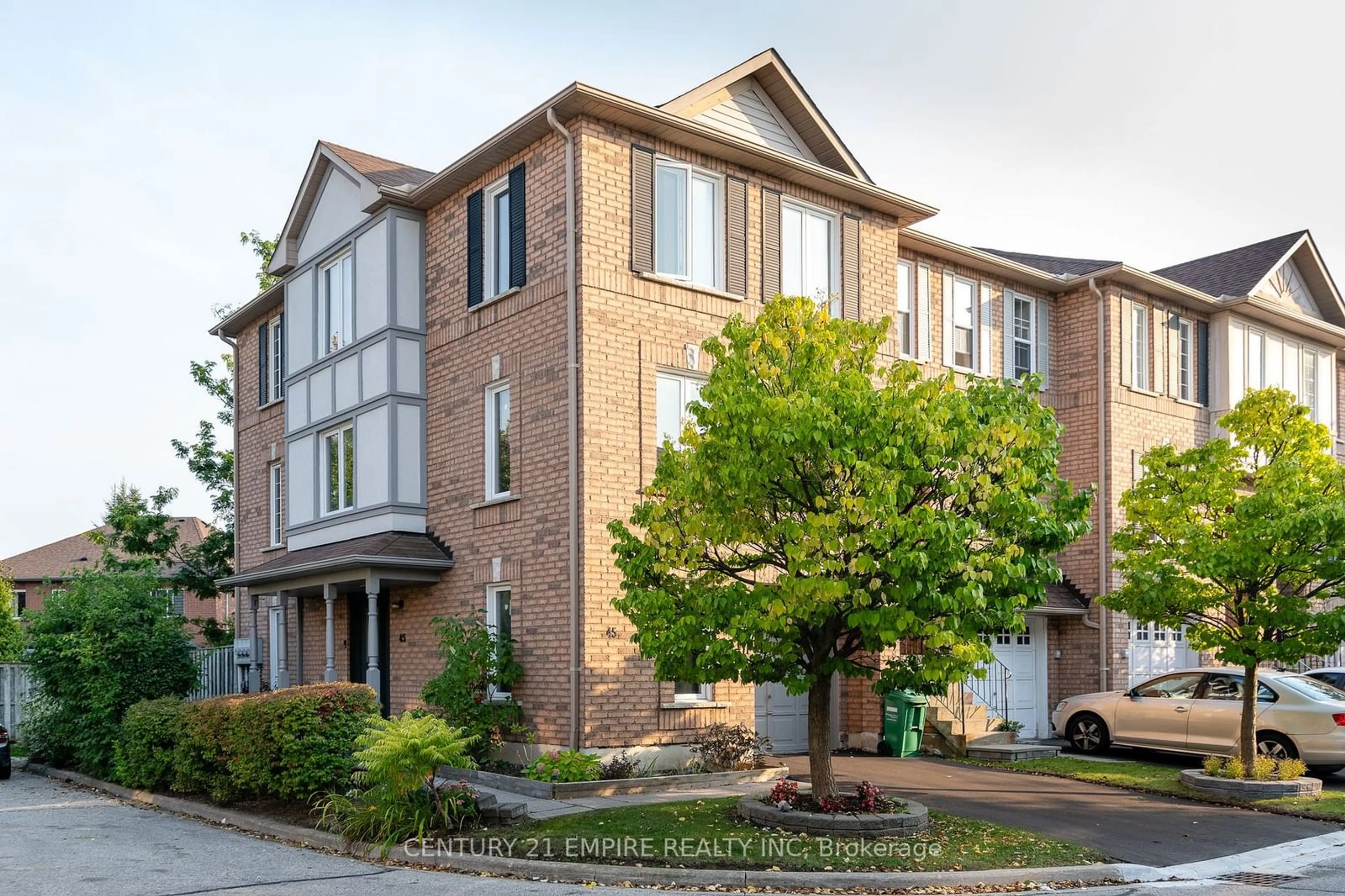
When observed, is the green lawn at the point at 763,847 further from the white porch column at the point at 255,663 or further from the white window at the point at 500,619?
the white porch column at the point at 255,663

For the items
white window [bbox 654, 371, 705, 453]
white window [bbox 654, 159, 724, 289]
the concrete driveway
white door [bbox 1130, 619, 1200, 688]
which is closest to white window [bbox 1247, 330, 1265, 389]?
white door [bbox 1130, 619, 1200, 688]

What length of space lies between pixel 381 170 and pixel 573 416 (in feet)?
23.3

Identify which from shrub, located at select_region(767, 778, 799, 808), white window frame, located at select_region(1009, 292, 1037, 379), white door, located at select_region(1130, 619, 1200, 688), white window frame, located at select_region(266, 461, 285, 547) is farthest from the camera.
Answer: white window frame, located at select_region(266, 461, 285, 547)

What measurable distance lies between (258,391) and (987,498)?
18.7m

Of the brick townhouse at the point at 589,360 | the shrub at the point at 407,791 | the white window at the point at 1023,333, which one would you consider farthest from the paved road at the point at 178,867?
the white window at the point at 1023,333

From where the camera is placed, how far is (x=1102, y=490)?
23203mm

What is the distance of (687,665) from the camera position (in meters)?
12.7

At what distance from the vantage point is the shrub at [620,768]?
15391mm

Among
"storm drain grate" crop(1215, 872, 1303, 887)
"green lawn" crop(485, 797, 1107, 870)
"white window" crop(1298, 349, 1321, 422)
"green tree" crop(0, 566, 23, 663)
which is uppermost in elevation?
"white window" crop(1298, 349, 1321, 422)

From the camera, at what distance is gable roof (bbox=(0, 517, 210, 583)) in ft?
180

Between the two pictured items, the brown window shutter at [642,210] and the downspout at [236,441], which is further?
the downspout at [236,441]

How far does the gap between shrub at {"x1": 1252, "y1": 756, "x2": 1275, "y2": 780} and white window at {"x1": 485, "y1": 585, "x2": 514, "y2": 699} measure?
31.2ft

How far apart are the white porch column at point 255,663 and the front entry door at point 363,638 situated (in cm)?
164

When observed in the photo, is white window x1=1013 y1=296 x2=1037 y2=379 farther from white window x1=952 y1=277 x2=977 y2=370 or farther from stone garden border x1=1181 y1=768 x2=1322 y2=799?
stone garden border x1=1181 y1=768 x2=1322 y2=799
